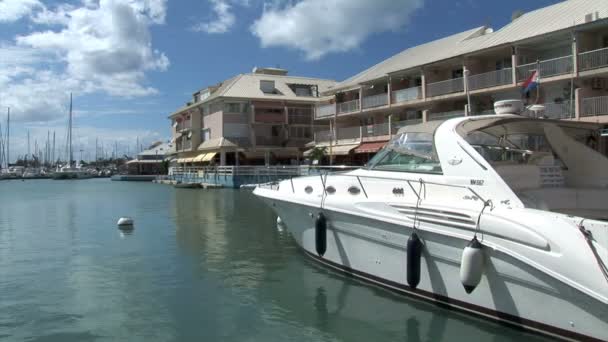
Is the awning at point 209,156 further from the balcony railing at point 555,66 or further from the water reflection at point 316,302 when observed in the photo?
the water reflection at point 316,302

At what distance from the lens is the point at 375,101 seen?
1634 inches

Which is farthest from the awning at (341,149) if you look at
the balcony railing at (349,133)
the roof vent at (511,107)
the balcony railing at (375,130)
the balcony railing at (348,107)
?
the roof vent at (511,107)

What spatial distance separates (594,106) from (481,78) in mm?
7699

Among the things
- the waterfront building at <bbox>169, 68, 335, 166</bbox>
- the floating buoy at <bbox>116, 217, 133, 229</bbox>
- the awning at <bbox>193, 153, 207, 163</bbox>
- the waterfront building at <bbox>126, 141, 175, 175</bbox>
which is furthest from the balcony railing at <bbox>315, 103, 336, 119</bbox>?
the waterfront building at <bbox>126, 141, 175, 175</bbox>

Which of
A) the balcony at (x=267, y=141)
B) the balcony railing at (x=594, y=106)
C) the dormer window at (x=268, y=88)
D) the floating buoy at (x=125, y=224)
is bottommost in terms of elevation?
the floating buoy at (x=125, y=224)

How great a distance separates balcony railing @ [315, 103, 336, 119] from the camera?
4697 centimetres

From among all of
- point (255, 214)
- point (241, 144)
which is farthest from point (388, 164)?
point (241, 144)

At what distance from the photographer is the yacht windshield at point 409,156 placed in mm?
9133

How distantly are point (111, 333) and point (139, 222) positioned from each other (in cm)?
1459

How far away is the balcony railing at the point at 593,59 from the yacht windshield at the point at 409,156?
20.4m

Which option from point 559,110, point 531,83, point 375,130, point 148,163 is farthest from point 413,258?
point 148,163

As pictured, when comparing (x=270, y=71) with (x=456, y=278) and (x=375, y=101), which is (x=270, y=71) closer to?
(x=375, y=101)

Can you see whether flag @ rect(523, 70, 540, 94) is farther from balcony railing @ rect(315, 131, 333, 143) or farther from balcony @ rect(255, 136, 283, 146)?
balcony @ rect(255, 136, 283, 146)

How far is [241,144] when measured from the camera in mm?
57031
